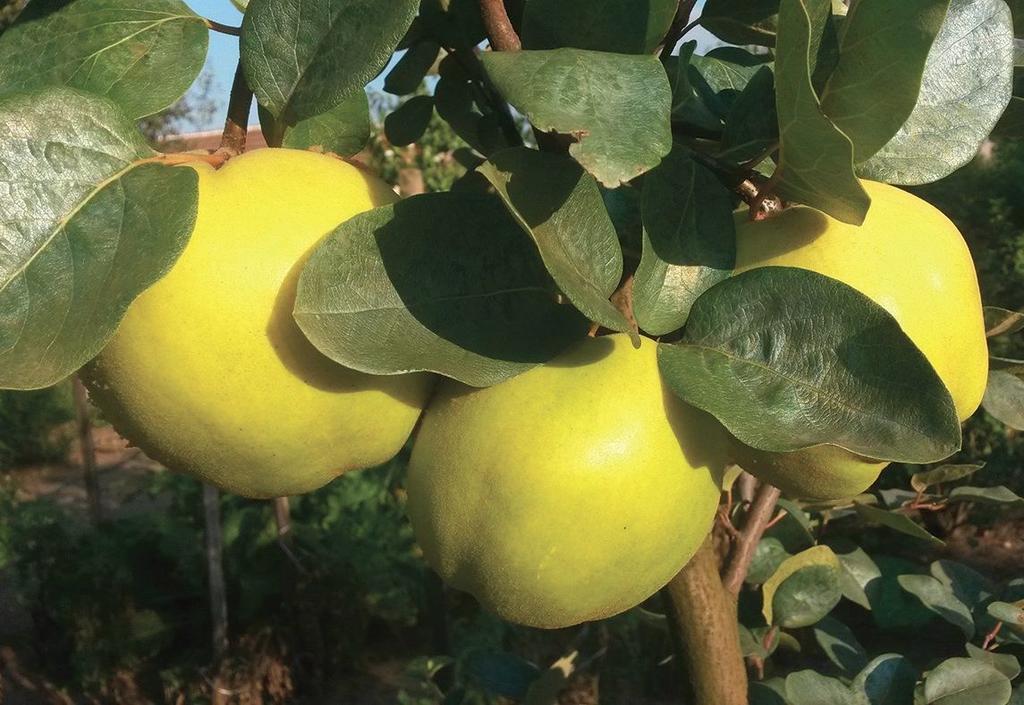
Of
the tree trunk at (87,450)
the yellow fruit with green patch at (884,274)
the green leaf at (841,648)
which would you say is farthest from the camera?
the tree trunk at (87,450)

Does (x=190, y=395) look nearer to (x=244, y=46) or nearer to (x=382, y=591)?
(x=244, y=46)

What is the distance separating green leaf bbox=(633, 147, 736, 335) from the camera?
41 cm

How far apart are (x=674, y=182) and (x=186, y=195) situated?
0.20 meters

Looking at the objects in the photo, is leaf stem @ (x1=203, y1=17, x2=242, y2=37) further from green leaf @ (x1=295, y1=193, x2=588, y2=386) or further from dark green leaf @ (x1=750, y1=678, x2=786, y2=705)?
dark green leaf @ (x1=750, y1=678, x2=786, y2=705)

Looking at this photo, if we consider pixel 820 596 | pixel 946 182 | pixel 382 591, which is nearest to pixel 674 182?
pixel 820 596

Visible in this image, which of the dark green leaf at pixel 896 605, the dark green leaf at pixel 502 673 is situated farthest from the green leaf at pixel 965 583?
the dark green leaf at pixel 502 673

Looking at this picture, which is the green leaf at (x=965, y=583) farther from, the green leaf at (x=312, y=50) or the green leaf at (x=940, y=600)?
the green leaf at (x=312, y=50)

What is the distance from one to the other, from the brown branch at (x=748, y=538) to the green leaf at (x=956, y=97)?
14.6 inches

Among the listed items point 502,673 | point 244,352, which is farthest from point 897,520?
point 244,352

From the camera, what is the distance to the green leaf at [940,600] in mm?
953

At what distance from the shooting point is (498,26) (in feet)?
1.40

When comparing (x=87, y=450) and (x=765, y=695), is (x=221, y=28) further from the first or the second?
(x=87, y=450)

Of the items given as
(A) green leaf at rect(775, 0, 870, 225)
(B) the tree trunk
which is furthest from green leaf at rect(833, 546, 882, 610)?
(B) the tree trunk

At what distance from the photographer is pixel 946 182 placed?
126 inches
